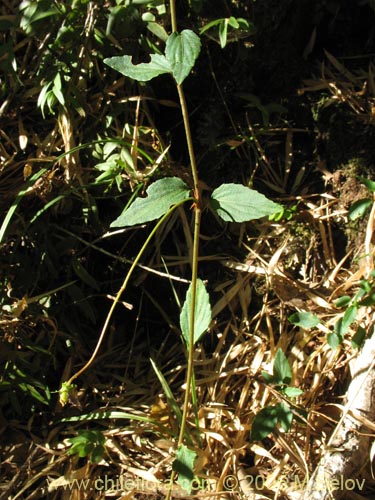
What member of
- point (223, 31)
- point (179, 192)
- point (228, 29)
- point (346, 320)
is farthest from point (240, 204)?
point (228, 29)

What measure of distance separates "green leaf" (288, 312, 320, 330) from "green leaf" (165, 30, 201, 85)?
2.09ft

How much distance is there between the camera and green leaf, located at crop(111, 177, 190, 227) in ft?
3.49

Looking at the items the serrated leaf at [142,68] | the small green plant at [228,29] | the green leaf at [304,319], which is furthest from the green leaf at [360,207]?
the serrated leaf at [142,68]

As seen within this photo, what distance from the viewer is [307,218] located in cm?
163

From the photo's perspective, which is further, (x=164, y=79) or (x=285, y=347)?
(x=164, y=79)

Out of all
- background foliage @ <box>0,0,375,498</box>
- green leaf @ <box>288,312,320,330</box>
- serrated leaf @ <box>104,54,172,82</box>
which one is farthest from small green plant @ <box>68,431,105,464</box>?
serrated leaf @ <box>104,54,172,82</box>

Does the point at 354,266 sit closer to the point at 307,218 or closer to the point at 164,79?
the point at 307,218

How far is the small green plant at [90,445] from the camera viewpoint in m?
1.32

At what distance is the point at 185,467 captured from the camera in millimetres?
1186

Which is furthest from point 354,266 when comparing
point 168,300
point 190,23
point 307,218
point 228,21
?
point 190,23

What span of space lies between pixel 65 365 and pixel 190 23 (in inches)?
36.7

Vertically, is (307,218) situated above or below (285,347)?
above

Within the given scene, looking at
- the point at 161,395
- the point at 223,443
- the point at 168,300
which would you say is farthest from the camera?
the point at 168,300

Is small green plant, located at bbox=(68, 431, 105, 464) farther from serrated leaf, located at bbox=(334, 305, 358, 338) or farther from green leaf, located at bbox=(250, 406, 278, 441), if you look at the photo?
serrated leaf, located at bbox=(334, 305, 358, 338)
